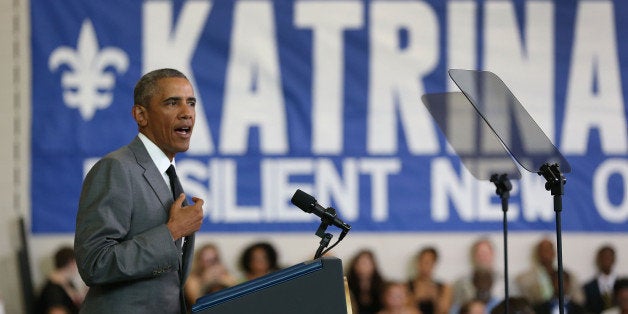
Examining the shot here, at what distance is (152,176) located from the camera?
2.47 meters

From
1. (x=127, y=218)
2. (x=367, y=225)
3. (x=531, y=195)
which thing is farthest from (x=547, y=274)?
(x=127, y=218)

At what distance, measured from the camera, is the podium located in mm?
2215

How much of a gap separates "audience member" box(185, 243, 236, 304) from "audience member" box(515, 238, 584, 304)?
7.21 feet

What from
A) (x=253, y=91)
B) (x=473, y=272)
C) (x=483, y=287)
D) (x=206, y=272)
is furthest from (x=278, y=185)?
(x=483, y=287)

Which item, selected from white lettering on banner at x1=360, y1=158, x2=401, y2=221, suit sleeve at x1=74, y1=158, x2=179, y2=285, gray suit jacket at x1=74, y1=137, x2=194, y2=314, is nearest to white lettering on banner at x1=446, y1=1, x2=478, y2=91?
white lettering on banner at x1=360, y1=158, x2=401, y2=221

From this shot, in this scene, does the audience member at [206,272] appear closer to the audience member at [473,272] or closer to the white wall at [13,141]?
the white wall at [13,141]

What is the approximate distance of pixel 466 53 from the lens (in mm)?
7590

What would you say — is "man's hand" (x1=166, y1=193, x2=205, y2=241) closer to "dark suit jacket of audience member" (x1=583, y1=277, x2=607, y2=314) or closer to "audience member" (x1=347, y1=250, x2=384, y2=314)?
"audience member" (x1=347, y1=250, x2=384, y2=314)

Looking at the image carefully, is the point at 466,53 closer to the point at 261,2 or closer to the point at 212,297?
the point at 261,2

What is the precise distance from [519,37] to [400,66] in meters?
0.95

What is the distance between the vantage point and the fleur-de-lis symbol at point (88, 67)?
7.37 metres

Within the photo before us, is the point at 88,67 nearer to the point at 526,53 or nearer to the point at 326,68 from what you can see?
the point at 326,68

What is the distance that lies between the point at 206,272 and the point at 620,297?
119 inches

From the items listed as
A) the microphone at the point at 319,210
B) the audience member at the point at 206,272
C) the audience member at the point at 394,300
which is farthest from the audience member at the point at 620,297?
the microphone at the point at 319,210
